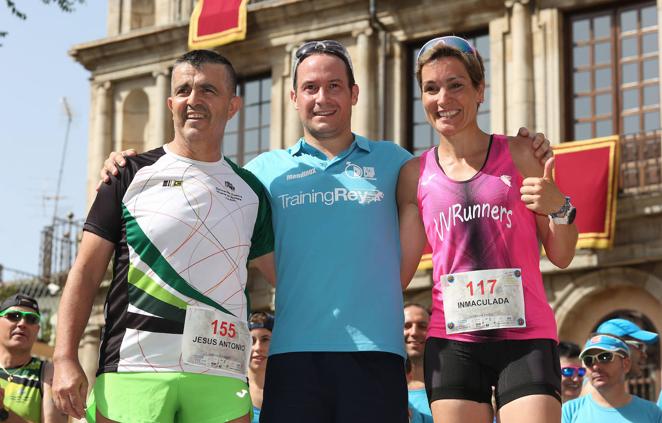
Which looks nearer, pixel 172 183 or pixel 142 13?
pixel 172 183

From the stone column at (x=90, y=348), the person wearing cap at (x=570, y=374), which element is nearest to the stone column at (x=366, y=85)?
the stone column at (x=90, y=348)

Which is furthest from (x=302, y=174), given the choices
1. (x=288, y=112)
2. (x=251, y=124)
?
(x=251, y=124)

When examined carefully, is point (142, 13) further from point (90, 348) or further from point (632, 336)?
point (632, 336)

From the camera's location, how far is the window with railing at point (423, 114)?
65.0 ft

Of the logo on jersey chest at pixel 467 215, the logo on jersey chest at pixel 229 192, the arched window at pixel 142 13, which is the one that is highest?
the arched window at pixel 142 13

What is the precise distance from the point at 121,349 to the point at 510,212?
5.36 ft

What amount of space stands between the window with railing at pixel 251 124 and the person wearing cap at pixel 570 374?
12214mm

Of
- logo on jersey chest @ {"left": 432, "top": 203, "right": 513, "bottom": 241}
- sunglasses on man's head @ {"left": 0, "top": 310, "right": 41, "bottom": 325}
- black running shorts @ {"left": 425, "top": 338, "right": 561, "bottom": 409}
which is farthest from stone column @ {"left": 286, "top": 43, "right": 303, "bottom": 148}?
black running shorts @ {"left": 425, "top": 338, "right": 561, "bottom": 409}

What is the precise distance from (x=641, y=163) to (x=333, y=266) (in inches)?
531

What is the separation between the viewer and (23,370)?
9117 mm

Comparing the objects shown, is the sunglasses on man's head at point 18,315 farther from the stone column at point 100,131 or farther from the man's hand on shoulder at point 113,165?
the stone column at point 100,131

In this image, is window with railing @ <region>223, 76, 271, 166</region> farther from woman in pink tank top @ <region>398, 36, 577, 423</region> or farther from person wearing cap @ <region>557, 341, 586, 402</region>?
woman in pink tank top @ <region>398, 36, 577, 423</region>

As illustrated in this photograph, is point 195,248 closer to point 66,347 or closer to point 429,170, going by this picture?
point 66,347

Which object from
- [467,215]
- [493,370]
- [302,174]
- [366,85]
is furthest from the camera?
[366,85]
